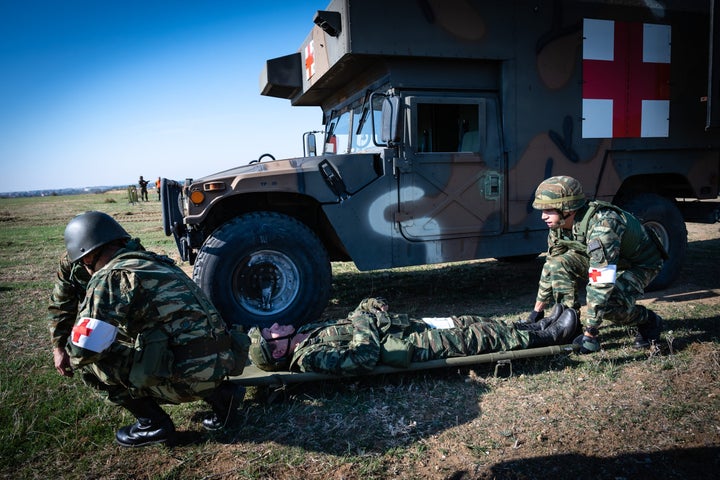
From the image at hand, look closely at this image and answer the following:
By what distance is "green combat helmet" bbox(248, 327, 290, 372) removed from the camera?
275 centimetres

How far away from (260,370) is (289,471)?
2.77ft

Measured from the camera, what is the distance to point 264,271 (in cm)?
372

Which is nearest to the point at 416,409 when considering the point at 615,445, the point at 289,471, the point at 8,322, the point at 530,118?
the point at 289,471

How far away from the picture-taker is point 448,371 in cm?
301

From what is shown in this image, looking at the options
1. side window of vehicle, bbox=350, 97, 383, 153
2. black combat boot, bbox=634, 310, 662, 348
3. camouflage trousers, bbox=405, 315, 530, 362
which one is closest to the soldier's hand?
camouflage trousers, bbox=405, 315, 530, 362

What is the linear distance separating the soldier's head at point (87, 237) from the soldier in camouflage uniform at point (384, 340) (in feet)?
3.31

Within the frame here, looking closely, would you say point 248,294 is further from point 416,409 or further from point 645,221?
point 645,221

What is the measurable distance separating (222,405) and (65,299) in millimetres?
1101

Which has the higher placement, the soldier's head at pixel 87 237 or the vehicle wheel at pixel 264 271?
the soldier's head at pixel 87 237

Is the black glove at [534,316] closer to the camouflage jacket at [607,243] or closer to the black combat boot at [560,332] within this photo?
the black combat boot at [560,332]

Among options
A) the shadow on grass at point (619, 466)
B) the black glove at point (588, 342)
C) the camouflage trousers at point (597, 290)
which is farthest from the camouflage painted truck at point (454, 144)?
the shadow on grass at point (619, 466)

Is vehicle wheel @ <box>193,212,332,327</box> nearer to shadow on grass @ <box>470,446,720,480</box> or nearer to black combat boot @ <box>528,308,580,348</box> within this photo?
black combat boot @ <box>528,308,580,348</box>

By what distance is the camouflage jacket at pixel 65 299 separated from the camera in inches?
101

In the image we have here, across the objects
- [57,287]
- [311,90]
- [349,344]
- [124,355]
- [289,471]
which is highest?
[311,90]
